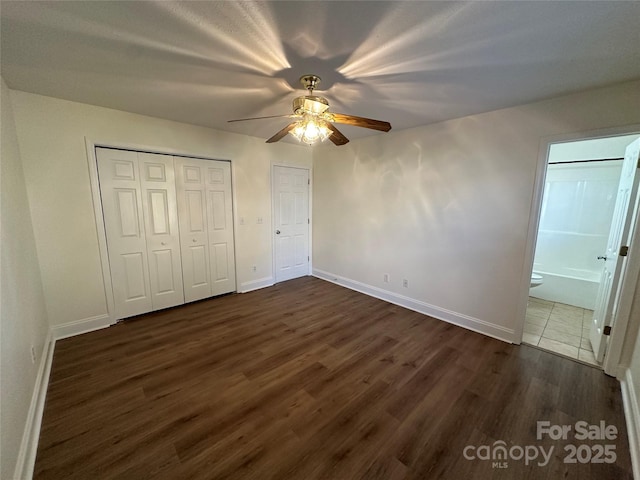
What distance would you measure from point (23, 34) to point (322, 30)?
5.58ft

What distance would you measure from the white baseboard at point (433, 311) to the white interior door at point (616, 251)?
0.70 metres

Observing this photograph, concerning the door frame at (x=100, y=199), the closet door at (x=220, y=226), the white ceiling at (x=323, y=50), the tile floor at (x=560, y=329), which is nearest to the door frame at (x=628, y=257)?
the tile floor at (x=560, y=329)

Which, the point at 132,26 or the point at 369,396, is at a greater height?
the point at 132,26

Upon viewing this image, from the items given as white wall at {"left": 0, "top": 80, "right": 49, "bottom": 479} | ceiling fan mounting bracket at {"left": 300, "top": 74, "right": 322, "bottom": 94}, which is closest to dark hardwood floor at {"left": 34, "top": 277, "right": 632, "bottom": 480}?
white wall at {"left": 0, "top": 80, "right": 49, "bottom": 479}

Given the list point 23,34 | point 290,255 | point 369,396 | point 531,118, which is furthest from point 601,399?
point 23,34

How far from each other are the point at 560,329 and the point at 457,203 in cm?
193

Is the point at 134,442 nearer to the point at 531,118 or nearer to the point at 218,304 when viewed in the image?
the point at 218,304

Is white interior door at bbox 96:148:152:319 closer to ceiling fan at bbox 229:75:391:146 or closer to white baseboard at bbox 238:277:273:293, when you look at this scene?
white baseboard at bbox 238:277:273:293

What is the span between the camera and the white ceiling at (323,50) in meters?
1.21

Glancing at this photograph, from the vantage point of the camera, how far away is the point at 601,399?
186 centimetres

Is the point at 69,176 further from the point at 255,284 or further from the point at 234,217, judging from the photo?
the point at 255,284

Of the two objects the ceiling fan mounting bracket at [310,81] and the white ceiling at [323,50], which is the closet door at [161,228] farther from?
the ceiling fan mounting bracket at [310,81]

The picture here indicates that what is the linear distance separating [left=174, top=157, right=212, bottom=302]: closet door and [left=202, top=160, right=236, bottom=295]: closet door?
0.24 ft

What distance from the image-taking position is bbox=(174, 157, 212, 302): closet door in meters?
3.24
